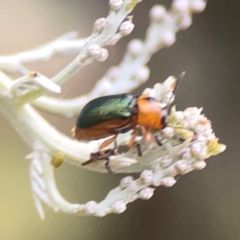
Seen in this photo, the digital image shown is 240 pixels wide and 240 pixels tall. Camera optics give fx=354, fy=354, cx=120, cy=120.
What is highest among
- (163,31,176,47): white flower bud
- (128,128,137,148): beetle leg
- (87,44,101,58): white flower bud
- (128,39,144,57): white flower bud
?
(128,39,144,57): white flower bud

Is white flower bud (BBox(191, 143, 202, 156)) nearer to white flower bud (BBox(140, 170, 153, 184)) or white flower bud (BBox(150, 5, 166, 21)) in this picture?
white flower bud (BBox(140, 170, 153, 184))

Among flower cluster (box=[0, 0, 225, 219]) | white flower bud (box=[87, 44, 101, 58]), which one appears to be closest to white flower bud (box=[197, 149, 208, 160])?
flower cluster (box=[0, 0, 225, 219])

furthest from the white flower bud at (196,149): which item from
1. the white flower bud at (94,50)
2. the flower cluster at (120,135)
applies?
the white flower bud at (94,50)

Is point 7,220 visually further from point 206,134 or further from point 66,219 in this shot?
point 206,134

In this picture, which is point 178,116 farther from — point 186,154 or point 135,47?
point 135,47

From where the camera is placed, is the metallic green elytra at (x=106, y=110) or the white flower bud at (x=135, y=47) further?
the white flower bud at (x=135, y=47)

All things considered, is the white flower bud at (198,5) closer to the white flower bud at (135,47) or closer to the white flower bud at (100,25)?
the white flower bud at (135,47)
